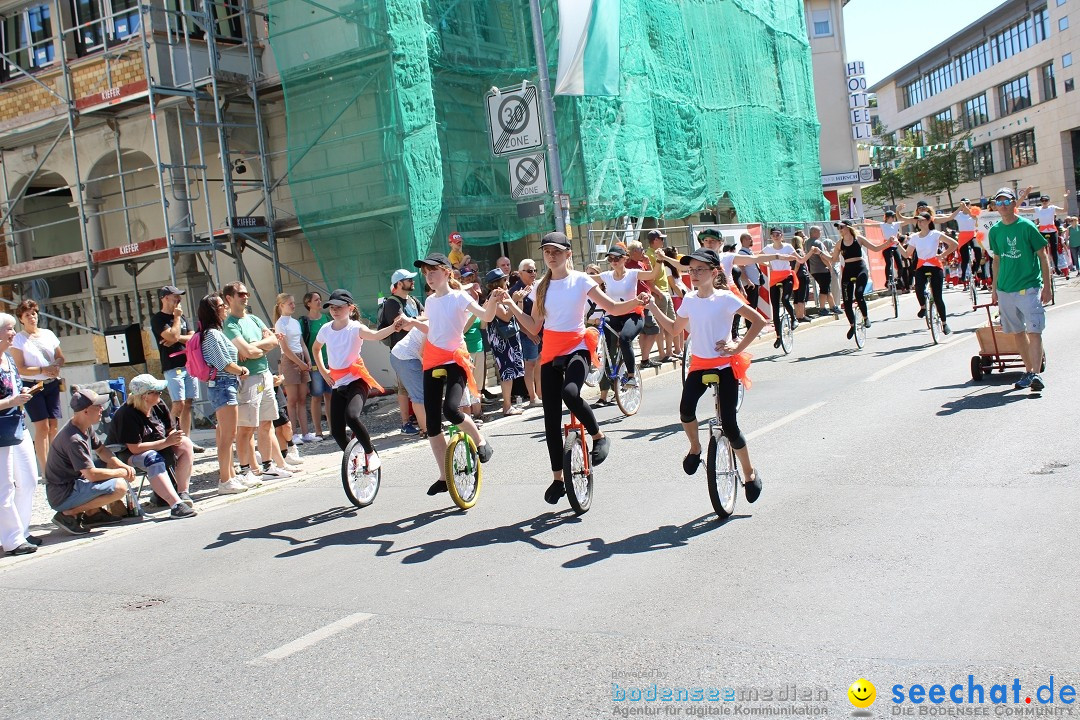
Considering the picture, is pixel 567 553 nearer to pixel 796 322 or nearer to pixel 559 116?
pixel 559 116

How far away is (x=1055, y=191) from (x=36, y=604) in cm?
6868

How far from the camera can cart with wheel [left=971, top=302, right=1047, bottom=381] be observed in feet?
37.7

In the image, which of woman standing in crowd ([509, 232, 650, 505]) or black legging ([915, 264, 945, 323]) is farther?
black legging ([915, 264, 945, 323])

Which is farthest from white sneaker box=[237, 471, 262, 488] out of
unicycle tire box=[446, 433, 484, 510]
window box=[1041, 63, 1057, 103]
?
window box=[1041, 63, 1057, 103]

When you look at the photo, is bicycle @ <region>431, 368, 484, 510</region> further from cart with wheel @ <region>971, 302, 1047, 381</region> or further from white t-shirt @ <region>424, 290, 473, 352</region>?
cart with wheel @ <region>971, 302, 1047, 381</region>

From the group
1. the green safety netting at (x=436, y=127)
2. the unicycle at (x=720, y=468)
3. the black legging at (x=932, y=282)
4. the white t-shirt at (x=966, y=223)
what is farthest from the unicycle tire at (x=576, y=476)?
the white t-shirt at (x=966, y=223)

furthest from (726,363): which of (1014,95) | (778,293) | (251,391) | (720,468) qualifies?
(1014,95)

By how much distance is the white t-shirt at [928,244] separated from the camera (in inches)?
601

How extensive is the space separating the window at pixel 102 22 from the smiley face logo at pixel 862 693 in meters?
17.5

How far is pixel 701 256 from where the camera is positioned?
293 inches

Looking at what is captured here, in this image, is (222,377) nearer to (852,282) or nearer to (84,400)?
(84,400)

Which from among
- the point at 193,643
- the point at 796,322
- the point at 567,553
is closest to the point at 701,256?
the point at 567,553

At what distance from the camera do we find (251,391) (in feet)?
34.4

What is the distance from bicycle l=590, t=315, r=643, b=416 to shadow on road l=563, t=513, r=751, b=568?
523 cm
